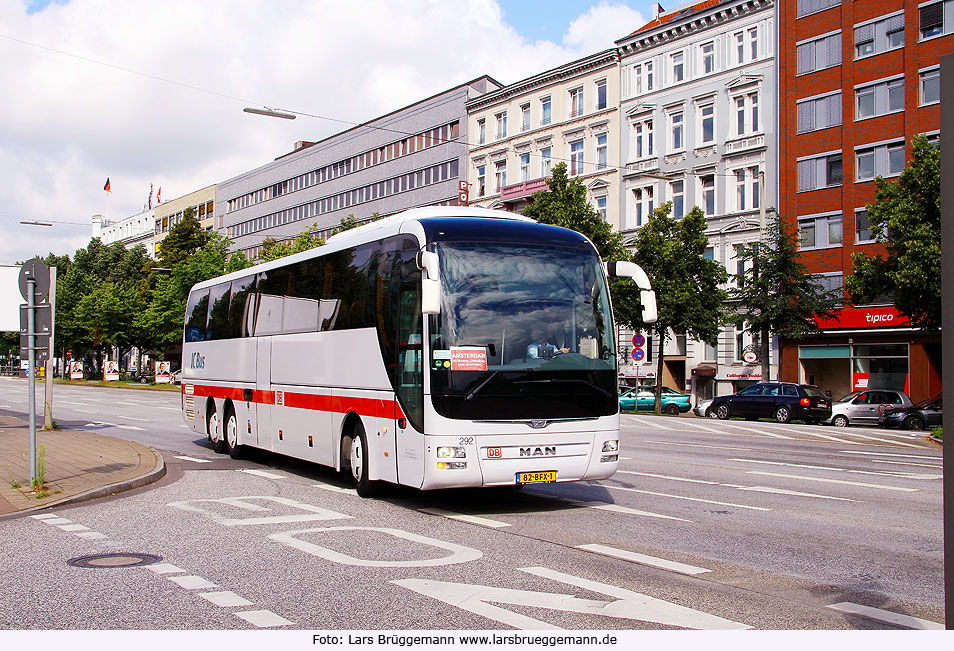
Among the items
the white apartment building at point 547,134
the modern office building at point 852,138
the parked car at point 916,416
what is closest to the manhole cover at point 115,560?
the parked car at point 916,416

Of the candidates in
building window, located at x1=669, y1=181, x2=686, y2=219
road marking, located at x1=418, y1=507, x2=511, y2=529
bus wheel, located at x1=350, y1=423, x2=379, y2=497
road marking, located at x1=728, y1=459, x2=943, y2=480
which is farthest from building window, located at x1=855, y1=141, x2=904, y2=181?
road marking, located at x1=418, y1=507, x2=511, y2=529

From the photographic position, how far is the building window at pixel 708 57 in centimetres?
4947

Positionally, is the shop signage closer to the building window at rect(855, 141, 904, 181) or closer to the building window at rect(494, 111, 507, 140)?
the building window at rect(855, 141, 904, 181)

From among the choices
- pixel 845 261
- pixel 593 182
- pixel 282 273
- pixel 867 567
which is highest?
pixel 593 182

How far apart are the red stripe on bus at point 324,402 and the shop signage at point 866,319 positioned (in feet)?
97.7

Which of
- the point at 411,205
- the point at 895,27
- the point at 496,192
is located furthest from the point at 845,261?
the point at 411,205

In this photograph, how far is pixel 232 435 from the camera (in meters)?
17.0

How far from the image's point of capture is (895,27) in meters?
42.5

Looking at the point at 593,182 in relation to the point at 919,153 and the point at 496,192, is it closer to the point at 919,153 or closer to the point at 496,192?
the point at 496,192

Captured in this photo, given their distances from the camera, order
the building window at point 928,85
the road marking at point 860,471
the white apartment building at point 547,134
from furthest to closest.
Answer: the white apartment building at point 547,134, the building window at point 928,85, the road marking at point 860,471

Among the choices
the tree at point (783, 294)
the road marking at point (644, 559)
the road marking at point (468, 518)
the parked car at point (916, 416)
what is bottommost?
the parked car at point (916, 416)

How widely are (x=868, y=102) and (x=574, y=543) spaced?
1595 inches

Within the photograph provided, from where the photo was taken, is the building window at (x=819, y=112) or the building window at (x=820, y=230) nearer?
the building window at (x=820, y=230)

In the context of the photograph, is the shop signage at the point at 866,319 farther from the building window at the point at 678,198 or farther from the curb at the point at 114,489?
the curb at the point at 114,489
